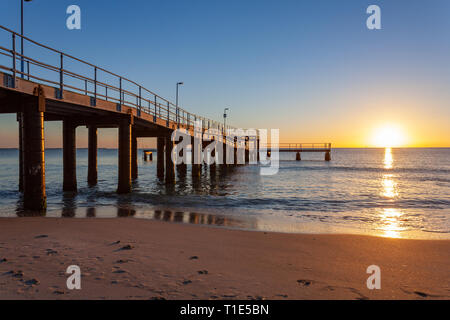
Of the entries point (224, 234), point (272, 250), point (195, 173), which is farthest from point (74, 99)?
point (195, 173)

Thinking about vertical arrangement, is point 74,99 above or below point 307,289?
above

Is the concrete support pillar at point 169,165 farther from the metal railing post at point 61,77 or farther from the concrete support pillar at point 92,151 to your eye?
the metal railing post at point 61,77

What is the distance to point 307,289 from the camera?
466cm

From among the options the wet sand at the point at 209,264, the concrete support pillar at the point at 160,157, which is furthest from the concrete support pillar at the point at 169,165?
the wet sand at the point at 209,264

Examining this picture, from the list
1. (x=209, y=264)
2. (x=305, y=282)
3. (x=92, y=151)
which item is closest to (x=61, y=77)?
(x=209, y=264)

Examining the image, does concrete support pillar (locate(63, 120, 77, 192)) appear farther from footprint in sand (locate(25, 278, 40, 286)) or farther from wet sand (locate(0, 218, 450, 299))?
footprint in sand (locate(25, 278, 40, 286))

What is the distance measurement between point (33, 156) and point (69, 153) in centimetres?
812

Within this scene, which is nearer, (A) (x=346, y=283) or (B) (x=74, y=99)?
(A) (x=346, y=283)

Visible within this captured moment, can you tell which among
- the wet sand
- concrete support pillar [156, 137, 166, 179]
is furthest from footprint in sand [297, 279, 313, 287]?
concrete support pillar [156, 137, 166, 179]

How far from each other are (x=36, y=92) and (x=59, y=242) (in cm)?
692

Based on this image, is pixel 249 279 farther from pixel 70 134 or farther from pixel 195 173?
pixel 195 173

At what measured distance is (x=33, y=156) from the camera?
11086 mm

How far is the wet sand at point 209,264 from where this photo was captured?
449cm
